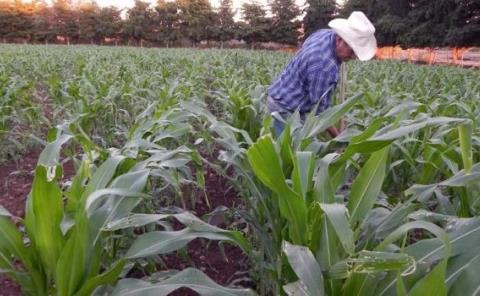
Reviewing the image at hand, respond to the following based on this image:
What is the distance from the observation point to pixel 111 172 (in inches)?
61.4

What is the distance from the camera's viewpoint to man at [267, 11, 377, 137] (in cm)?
289

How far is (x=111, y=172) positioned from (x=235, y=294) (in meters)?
0.64

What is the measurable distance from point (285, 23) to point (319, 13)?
4693 millimetres

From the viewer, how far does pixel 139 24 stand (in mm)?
53188

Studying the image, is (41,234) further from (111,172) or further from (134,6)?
(134,6)

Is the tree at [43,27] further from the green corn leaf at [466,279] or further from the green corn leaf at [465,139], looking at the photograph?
the green corn leaf at [466,279]

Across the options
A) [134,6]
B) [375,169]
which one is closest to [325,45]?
[375,169]

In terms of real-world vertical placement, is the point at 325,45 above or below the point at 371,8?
below

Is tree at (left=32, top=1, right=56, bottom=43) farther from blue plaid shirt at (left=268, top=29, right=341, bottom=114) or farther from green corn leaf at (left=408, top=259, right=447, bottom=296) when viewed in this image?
green corn leaf at (left=408, top=259, right=447, bottom=296)

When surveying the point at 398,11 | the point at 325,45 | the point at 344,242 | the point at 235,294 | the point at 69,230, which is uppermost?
the point at 398,11

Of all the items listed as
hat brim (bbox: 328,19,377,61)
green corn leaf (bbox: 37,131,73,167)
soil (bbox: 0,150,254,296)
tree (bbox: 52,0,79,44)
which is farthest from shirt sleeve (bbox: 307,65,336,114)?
tree (bbox: 52,0,79,44)

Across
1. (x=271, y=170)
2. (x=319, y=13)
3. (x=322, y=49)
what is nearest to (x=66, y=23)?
(x=319, y=13)

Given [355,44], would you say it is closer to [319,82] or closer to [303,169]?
[319,82]

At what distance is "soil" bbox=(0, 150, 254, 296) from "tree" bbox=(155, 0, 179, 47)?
2002 inches
